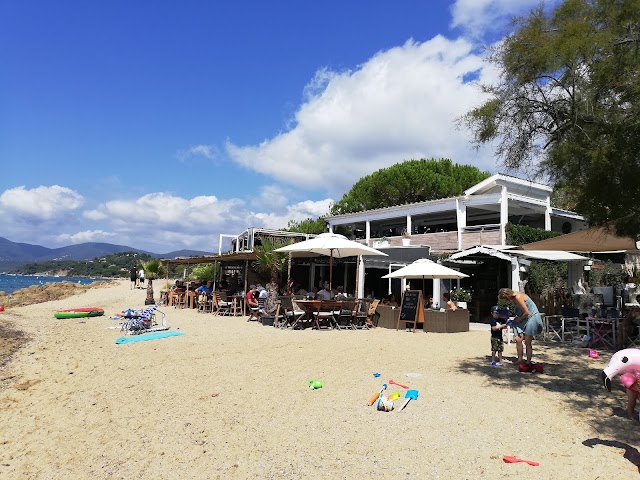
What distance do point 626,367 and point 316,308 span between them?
26.4 ft

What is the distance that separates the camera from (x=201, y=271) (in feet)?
95.3

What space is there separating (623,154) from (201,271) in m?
26.3

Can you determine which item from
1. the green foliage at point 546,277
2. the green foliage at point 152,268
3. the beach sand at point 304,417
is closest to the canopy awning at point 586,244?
the beach sand at point 304,417

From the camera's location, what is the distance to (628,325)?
7898 mm

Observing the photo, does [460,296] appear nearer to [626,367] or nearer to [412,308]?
[412,308]

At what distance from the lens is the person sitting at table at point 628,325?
7625 mm

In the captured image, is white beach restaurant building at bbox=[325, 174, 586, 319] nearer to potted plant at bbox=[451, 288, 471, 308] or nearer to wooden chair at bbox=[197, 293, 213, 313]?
potted plant at bbox=[451, 288, 471, 308]

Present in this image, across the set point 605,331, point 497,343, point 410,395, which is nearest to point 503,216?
point 605,331

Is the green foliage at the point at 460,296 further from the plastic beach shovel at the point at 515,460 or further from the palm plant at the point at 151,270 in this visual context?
the palm plant at the point at 151,270

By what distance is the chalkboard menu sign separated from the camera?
11.6m

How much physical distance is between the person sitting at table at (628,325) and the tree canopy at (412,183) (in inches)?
769

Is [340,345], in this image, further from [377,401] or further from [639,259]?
[639,259]

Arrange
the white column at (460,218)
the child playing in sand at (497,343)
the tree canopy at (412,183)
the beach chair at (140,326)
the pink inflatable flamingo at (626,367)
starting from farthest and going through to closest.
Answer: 1. the tree canopy at (412,183)
2. the white column at (460,218)
3. the beach chair at (140,326)
4. the child playing in sand at (497,343)
5. the pink inflatable flamingo at (626,367)

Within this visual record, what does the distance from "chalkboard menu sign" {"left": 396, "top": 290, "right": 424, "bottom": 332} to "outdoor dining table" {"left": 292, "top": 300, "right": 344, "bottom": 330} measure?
164 cm
